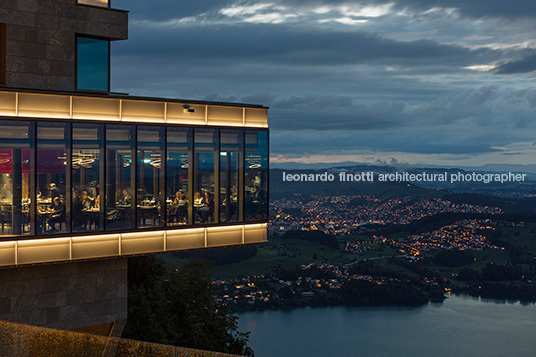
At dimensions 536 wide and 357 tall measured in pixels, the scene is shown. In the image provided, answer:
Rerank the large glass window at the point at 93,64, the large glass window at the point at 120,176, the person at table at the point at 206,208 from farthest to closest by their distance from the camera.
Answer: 1. the person at table at the point at 206,208
2. the large glass window at the point at 93,64
3. the large glass window at the point at 120,176

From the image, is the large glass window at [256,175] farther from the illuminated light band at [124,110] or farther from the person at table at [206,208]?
the person at table at [206,208]

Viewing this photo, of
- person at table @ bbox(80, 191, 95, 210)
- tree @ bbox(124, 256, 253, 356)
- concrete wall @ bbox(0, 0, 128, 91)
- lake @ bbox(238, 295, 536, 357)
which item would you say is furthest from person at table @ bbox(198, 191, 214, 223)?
lake @ bbox(238, 295, 536, 357)

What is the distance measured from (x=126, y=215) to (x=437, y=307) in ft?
524

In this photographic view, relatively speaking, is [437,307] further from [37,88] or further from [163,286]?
[37,88]

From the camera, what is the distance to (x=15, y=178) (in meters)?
16.8

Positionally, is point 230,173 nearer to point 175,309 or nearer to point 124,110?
point 124,110

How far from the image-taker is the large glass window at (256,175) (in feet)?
71.0

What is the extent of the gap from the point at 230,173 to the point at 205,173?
1.01 m

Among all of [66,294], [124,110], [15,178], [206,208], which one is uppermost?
[124,110]

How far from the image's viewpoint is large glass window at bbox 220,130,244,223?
68.8 feet

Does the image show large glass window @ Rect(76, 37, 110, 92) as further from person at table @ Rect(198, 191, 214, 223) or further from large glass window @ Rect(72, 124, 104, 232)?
person at table @ Rect(198, 191, 214, 223)

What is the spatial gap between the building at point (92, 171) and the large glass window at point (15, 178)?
3cm

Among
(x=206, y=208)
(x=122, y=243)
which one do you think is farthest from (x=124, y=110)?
(x=206, y=208)

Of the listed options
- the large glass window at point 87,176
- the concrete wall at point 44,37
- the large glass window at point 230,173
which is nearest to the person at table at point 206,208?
the large glass window at point 230,173
